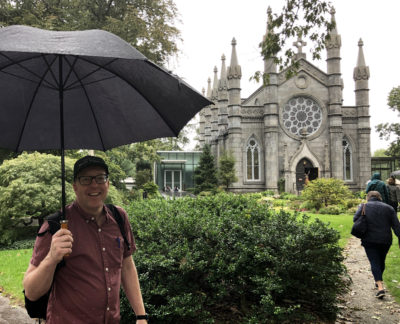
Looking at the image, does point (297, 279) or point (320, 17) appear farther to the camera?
point (320, 17)

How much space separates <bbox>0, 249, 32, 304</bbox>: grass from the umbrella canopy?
4108mm

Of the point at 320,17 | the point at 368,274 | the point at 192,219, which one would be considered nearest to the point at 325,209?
the point at 368,274

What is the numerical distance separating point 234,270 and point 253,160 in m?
31.3

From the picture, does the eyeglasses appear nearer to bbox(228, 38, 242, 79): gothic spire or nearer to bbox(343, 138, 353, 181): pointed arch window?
bbox(228, 38, 242, 79): gothic spire

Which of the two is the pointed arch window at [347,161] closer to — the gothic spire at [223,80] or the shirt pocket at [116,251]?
the gothic spire at [223,80]

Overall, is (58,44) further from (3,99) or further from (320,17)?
(320,17)

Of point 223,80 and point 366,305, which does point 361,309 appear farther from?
point 223,80

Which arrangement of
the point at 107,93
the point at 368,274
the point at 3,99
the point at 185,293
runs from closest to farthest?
the point at 3,99
the point at 107,93
the point at 185,293
the point at 368,274

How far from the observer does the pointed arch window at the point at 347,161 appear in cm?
3612

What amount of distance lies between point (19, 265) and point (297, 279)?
6.47 meters

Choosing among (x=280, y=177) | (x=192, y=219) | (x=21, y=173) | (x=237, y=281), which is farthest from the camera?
(x=280, y=177)

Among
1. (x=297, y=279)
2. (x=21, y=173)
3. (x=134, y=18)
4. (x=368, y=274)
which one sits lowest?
(x=368, y=274)

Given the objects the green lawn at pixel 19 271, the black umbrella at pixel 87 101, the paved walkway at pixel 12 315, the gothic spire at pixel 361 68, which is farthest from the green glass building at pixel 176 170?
the black umbrella at pixel 87 101

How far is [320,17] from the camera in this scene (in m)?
8.16
